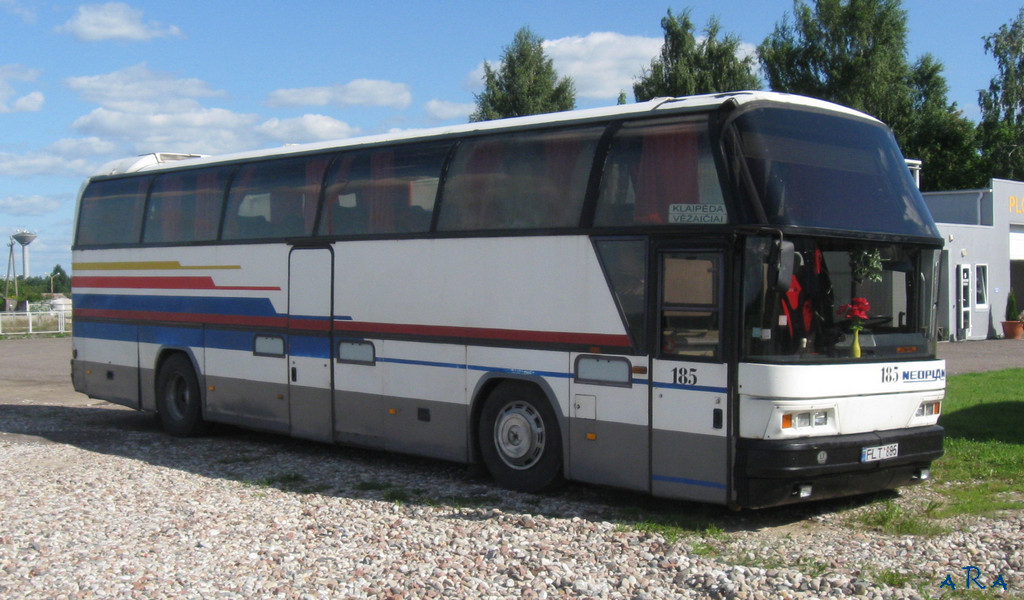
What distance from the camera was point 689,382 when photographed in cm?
836

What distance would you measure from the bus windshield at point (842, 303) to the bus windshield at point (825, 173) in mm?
199

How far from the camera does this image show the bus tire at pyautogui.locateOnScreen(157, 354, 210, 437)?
46.4 ft

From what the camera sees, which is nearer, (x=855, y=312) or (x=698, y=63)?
(x=855, y=312)

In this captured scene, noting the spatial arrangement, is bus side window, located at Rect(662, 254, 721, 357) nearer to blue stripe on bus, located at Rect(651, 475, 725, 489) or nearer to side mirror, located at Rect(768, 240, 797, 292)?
side mirror, located at Rect(768, 240, 797, 292)

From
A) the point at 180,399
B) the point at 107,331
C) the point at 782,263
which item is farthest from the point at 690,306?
the point at 107,331

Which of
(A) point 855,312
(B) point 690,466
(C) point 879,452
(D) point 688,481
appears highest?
(A) point 855,312

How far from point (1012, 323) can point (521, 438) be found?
92.6ft

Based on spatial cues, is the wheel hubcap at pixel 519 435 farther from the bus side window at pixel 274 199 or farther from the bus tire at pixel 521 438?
the bus side window at pixel 274 199

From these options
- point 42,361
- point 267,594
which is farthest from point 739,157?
point 42,361

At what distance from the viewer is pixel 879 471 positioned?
8516 mm

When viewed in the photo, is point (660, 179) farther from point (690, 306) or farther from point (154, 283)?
point (154, 283)

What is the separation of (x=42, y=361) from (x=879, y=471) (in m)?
24.4

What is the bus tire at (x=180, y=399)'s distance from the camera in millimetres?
14148

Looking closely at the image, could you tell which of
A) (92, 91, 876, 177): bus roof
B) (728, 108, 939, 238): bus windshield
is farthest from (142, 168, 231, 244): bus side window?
(728, 108, 939, 238): bus windshield
